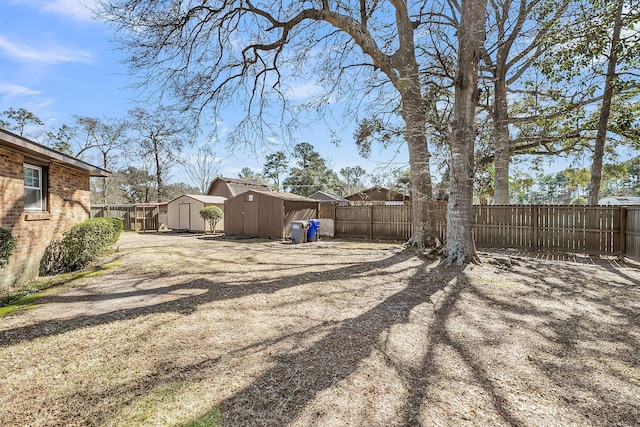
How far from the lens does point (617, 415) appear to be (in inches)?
82.5

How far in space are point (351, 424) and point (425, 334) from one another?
1.77m

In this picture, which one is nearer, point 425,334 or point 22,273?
point 425,334

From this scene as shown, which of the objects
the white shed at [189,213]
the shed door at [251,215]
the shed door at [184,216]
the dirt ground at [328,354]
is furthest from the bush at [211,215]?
the dirt ground at [328,354]

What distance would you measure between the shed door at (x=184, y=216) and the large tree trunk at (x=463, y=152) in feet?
57.8

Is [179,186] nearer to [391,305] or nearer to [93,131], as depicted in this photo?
[93,131]

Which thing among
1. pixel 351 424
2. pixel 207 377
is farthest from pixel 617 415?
pixel 207 377

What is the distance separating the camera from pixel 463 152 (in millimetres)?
6871

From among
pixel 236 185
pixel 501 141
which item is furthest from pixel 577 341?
pixel 236 185

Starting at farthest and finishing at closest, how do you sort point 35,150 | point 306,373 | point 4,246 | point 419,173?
1. point 419,173
2. point 35,150
3. point 4,246
4. point 306,373

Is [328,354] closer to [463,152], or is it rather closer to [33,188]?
[463,152]

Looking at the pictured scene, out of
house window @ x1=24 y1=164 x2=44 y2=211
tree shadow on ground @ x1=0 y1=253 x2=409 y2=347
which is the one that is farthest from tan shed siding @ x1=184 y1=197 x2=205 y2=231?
tree shadow on ground @ x1=0 y1=253 x2=409 y2=347

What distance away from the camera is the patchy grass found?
4.66 metres

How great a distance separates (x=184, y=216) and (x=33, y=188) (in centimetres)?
1387

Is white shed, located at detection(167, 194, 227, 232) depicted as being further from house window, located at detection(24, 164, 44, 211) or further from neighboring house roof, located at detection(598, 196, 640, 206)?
neighboring house roof, located at detection(598, 196, 640, 206)
